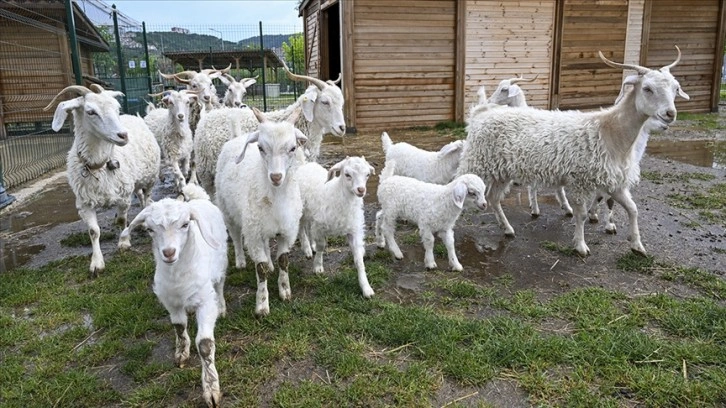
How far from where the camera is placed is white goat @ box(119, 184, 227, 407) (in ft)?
8.79

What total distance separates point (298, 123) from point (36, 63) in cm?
1035

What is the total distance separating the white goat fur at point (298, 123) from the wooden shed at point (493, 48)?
7099mm

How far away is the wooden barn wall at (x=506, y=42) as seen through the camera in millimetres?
13727

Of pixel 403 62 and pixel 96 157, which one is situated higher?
pixel 403 62

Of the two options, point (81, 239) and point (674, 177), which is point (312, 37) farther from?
point (81, 239)

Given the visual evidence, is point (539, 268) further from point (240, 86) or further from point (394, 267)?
point (240, 86)

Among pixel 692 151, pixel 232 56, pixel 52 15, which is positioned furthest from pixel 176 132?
pixel 232 56

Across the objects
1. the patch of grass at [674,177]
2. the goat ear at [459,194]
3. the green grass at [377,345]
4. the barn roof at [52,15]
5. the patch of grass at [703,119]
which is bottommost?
the green grass at [377,345]

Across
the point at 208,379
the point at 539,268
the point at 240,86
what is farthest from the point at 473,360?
the point at 240,86

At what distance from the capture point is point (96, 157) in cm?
479

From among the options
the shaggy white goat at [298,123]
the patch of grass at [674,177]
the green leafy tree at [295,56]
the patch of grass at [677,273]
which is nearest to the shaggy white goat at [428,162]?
the shaggy white goat at [298,123]

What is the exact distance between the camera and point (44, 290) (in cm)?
417

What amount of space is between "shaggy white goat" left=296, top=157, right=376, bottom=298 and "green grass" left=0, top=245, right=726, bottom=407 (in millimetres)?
274

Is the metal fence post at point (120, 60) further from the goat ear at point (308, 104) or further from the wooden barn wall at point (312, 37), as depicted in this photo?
the goat ear at point (308, 104)
